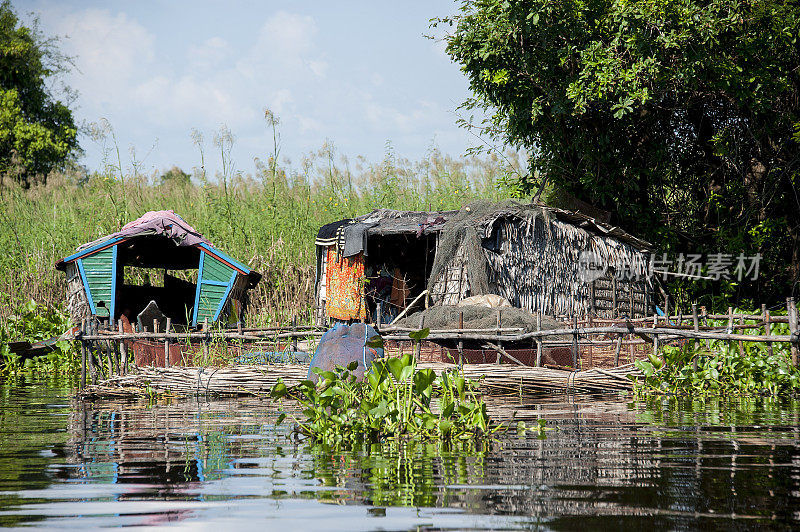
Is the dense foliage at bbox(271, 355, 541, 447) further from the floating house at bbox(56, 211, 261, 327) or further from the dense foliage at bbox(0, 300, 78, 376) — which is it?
the dense foliage at bbox(0, 300, 78, 376)

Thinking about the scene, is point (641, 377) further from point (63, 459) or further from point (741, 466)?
point (63, 459)

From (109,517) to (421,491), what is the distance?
1423mm

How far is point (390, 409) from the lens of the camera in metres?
5.66

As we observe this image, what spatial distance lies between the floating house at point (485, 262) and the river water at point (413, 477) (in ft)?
21.2

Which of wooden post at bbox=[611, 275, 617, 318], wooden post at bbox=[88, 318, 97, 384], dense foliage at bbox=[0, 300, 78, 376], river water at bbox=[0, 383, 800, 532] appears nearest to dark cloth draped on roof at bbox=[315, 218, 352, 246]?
dense foliage at bbox=[0, 300, 78, 376]

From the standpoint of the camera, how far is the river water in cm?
332

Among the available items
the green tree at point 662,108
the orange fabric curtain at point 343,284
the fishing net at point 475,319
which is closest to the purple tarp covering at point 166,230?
the orange fabric curtain at point 343,284

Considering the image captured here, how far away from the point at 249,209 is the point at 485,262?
637 centimetres

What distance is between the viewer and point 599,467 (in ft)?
14.7

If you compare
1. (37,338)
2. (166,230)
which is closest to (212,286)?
(166,230)

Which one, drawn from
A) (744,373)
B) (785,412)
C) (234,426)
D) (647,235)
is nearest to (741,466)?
(785,412)

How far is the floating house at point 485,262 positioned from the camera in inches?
532

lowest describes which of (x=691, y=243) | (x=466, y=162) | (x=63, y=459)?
(x=63, y=459)

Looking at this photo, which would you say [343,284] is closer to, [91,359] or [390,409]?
[91,359]
